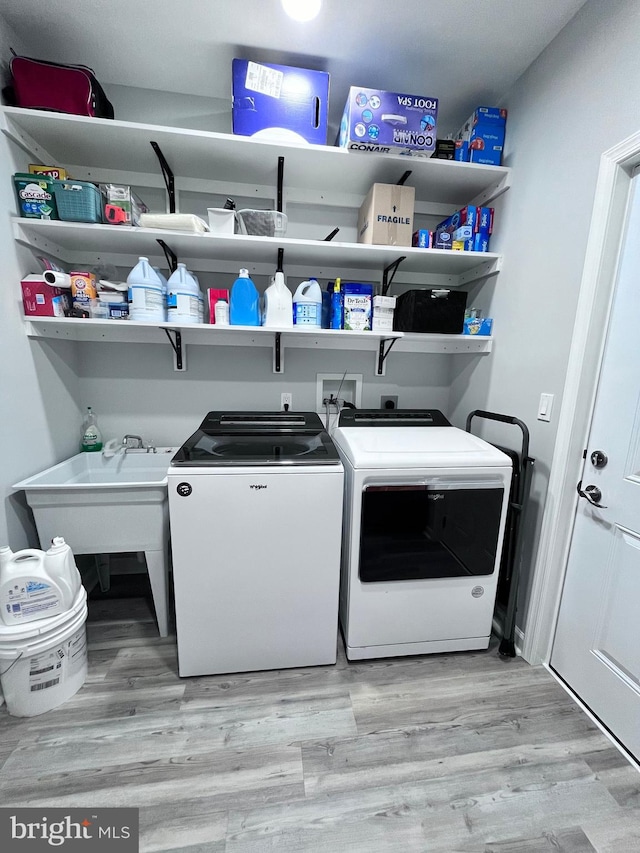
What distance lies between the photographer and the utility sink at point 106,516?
57.2 inches

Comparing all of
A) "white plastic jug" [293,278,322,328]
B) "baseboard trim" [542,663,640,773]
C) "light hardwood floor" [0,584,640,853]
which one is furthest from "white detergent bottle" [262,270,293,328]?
"baseboard trim" [542,663,640,773]

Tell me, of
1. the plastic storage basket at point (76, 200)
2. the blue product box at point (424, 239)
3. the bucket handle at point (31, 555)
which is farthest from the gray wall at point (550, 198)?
the bucket handle at point (31, 555)

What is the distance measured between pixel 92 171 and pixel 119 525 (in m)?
1.69

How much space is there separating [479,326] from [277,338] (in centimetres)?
105

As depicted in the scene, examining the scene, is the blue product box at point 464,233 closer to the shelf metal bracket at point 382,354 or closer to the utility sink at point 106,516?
the shelf metal bracket at point 382,354

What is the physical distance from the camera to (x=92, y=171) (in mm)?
1722

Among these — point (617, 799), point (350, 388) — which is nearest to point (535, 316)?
point (350, 388)

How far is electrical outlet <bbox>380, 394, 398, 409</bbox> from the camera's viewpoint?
2.16 meters

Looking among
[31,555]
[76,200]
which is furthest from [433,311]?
[31,555]

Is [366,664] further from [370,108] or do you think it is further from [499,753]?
[370,108]

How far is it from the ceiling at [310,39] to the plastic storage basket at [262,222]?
62 centimetres

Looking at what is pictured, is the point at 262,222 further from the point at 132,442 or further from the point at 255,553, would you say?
the point at 255,553

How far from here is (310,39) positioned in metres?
1.40

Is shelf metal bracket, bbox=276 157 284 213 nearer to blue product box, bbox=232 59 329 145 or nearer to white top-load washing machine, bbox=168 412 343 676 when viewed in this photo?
blue product box, bbox=232 59 329 145
